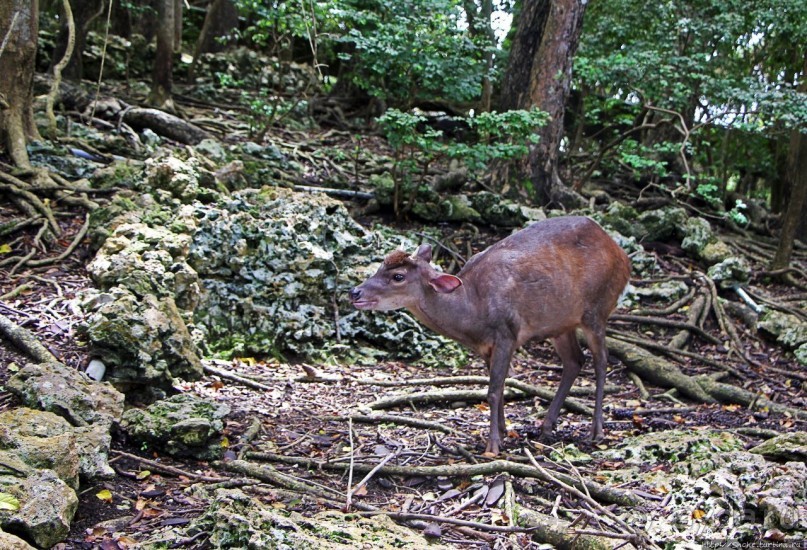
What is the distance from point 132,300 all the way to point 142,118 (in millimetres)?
7498

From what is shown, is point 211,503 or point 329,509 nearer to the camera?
point 211,503

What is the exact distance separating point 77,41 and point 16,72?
18.2 feet

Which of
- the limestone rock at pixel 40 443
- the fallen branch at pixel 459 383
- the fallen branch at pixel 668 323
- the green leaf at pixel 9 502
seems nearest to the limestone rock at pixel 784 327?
the fallen branch at pixel 668 323

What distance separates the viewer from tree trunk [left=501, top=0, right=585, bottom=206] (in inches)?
483

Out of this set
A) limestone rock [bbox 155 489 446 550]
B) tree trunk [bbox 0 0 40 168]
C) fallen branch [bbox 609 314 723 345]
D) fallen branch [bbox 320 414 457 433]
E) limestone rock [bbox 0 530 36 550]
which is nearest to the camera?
limestone rock [bbox 0 530 36 550]

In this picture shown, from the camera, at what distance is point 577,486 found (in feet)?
16.1

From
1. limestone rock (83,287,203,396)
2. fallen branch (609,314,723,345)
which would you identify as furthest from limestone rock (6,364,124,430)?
fallen branch (609,314,723,345)

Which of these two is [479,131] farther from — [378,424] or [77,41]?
[77,41]

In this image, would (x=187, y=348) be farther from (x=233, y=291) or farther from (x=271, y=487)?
(x=271, y=487)

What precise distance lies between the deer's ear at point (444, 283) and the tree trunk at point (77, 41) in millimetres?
10670

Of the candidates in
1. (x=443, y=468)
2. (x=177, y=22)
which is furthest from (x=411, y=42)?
(x=177, y=22)

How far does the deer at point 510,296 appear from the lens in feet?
19.4

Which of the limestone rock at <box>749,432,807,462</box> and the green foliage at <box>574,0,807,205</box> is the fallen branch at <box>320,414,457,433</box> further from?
the green foliage at <box>574,0,807,205</box>

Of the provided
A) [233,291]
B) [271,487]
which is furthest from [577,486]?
[233,291]
